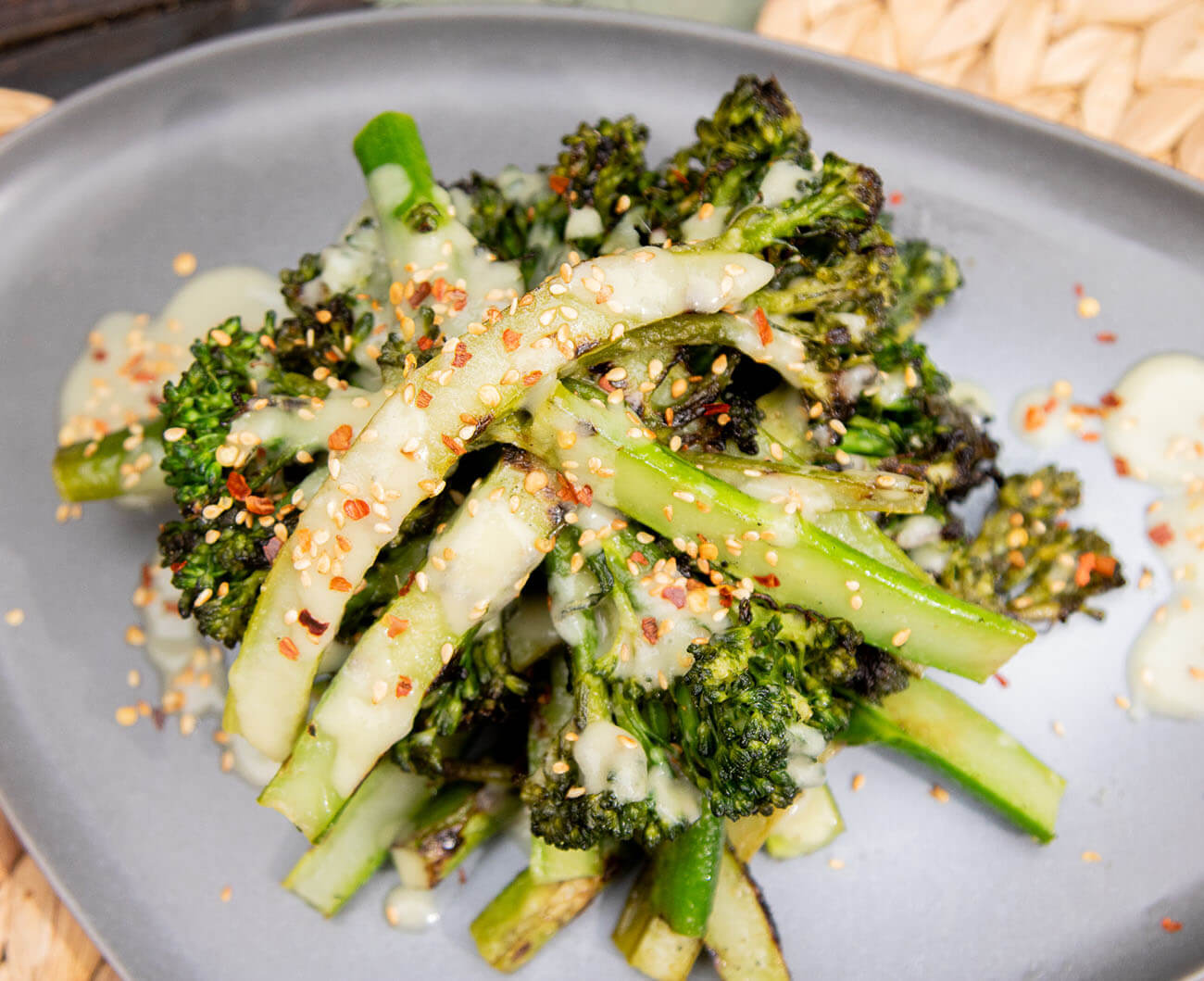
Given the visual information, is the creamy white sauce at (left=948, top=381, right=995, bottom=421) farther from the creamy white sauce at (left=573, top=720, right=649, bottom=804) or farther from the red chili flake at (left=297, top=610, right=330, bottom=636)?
the red chili flake at (left=297, top=610, right=330, bottom=636)

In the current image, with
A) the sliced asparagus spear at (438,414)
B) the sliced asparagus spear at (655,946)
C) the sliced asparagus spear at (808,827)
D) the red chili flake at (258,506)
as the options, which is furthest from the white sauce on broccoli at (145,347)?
the sliced asparagus spear at (808,827)

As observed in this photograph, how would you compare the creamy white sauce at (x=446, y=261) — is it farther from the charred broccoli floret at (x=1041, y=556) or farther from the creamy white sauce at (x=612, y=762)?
the charred broccoli floret at (x=1041, y=556)

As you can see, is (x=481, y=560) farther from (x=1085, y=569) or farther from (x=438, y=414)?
(x=1085, y=569)

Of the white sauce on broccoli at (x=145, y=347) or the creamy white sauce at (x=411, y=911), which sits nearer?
the creamy white sauce at (x=411, y=911)

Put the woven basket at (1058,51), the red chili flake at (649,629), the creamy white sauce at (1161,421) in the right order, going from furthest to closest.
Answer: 1. the woven basket at (1058,51)
2. the creamy white sauce at (1161,421)
3. the red chili flake at (649,629)

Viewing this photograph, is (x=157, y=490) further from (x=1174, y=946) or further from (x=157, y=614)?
(x=1174, y=946)

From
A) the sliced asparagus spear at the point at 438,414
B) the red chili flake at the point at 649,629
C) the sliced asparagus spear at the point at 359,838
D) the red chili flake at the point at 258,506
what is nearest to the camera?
the sliced asparagus spear at the point at 438,414

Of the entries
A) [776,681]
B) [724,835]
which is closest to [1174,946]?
[724,835]
